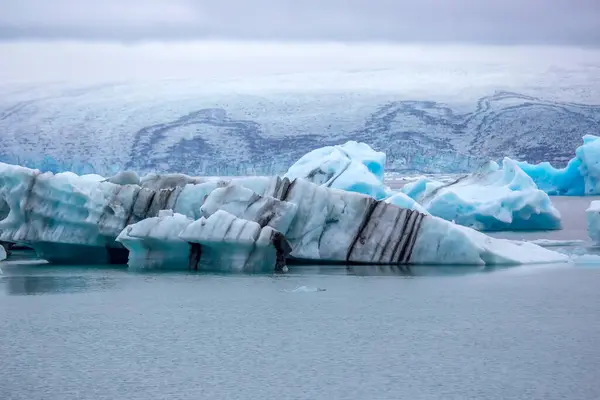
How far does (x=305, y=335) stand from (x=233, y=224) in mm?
2736

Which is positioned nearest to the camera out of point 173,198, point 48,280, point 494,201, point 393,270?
point 48,280

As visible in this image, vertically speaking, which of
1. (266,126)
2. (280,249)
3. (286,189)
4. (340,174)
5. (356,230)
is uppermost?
(286,189)

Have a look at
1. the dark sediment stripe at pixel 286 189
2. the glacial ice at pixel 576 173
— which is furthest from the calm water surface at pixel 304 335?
the glacial ice at pixel 576 173

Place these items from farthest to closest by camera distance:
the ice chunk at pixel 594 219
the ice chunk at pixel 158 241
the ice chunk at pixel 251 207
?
the ice chunk at pixel 594 219 < the ice chunk at pixel 251 207 < the ice chunk at pixel 158 241

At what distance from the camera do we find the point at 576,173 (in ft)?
67.2

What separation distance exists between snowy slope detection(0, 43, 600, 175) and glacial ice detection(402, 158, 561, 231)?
1417cm

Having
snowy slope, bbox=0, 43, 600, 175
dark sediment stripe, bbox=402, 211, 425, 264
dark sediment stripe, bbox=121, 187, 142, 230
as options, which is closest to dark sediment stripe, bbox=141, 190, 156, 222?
dark sediment stripe, bbox=121, 187, 142, 230

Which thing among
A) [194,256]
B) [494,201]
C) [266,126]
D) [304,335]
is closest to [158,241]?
[194,256]

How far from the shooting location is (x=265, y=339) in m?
5.95

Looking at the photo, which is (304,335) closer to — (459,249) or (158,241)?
(158,241)

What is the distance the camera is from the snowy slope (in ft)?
97.4

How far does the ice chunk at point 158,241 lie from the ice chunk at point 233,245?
0.13m

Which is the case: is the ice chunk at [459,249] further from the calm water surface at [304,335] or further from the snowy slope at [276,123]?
the snowy slope at [276,123]

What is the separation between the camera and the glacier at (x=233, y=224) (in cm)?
898
